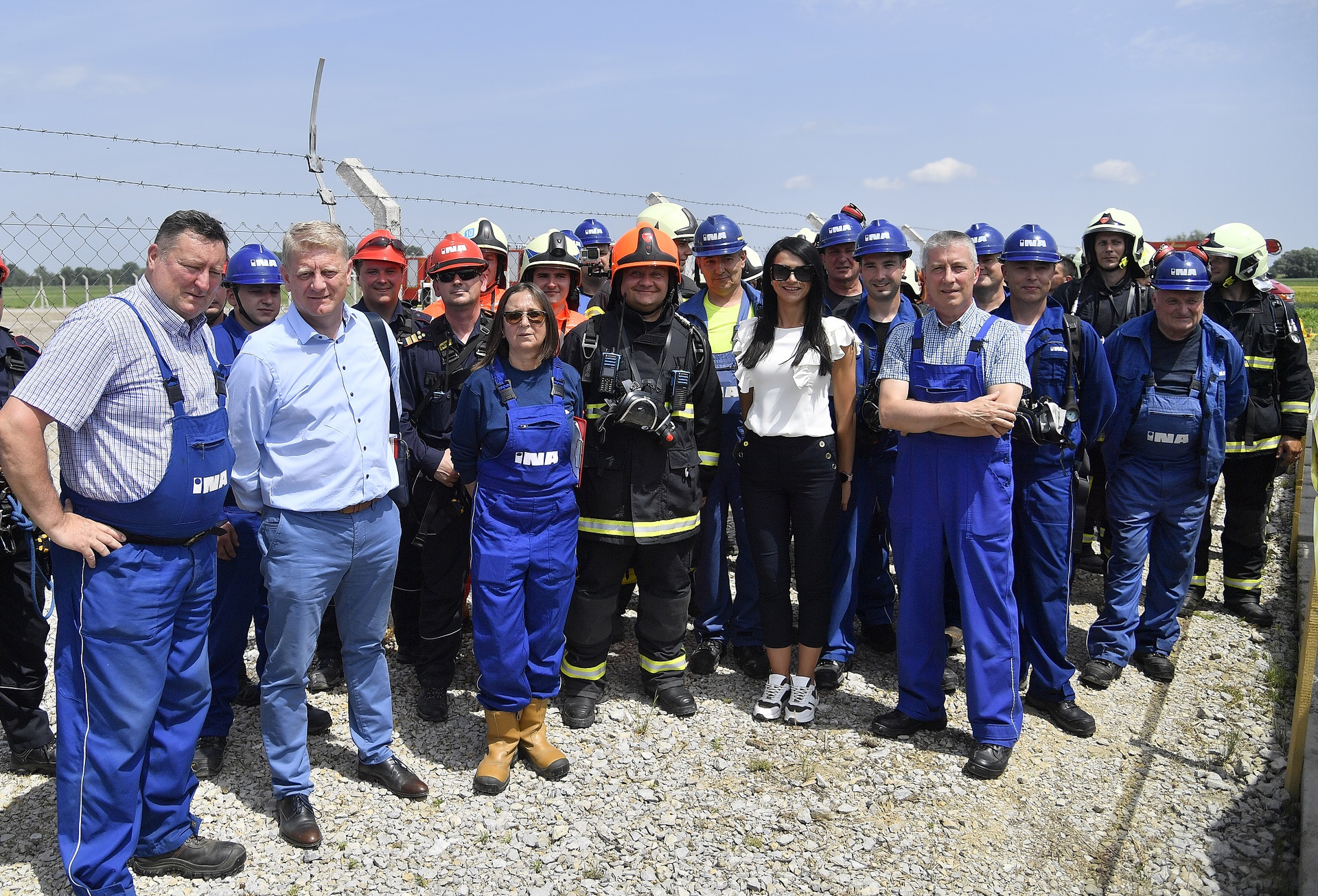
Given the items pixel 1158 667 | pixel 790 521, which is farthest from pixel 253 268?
pixel 1158 667

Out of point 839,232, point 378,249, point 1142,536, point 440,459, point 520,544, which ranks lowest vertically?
point 1142,536

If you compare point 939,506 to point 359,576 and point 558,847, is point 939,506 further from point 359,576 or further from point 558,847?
point 359,576

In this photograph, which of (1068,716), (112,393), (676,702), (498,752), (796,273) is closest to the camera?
(112,393)

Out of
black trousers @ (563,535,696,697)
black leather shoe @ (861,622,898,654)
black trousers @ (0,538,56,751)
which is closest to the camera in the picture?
black trousers @ (0,538,56,751)

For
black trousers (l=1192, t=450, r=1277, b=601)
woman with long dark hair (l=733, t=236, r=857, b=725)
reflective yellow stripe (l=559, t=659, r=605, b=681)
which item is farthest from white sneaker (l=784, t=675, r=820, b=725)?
black trousers (l=1192, t=450, r=1277, b=601)

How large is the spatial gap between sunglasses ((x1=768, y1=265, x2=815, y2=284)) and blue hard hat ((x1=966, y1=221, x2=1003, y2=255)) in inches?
91.0

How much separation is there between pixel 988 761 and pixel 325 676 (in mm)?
3362

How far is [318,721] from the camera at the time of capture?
4.29 meters

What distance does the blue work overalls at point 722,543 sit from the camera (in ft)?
15.7

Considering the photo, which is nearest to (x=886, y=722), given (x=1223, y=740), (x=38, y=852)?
(x=1223, y=740)

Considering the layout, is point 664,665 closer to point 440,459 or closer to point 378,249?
point 440,459

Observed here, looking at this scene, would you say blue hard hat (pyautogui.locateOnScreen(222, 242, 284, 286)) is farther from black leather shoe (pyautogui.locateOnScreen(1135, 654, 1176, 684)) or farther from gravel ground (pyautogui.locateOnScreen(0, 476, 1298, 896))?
black leather shoe (pyautogui.locateOnScreen(1135, 654, 1176, 684))

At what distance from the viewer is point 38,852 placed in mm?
3350

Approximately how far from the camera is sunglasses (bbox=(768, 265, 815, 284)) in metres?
4.16
